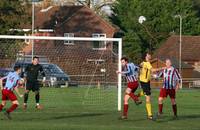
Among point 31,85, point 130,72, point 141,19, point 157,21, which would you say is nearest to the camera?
point 130,72

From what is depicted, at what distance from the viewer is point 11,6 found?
233 feet

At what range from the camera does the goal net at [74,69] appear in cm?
3498

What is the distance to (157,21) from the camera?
298 ft

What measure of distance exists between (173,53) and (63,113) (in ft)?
201

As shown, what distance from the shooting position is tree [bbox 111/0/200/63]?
295 feet

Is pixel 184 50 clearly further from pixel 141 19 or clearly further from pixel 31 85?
pixel 31 85

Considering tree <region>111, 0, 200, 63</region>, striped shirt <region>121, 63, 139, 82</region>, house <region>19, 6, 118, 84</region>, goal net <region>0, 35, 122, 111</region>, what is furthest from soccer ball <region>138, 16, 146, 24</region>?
striped shirt <region>121, 63, 139, 82</region>

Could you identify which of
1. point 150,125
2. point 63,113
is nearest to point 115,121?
point 150,125

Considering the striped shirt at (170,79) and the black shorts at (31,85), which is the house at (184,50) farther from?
the striped shirt at (170,79)

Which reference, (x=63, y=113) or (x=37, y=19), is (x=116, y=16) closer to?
(x=37, y=19)

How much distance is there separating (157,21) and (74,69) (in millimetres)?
45178

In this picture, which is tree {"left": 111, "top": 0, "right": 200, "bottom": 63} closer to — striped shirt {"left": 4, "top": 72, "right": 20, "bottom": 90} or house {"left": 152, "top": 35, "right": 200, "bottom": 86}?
house {"left": 152, "top": 35, "right": 200, "bottom": 86}

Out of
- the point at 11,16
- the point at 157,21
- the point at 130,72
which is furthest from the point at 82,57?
the point at 157,21

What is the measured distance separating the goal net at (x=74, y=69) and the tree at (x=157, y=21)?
37331 millimetres
